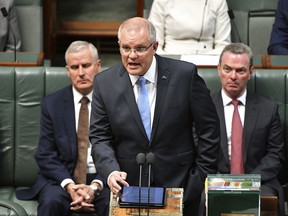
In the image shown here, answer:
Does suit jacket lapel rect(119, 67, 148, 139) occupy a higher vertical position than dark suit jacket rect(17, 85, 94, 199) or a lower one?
higher

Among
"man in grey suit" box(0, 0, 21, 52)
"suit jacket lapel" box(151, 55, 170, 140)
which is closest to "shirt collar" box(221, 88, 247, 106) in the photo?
"suit jacket lapel" box(151, 55, 170, 140)

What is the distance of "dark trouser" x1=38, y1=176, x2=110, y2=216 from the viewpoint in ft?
11.9

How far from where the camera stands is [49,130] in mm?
3904

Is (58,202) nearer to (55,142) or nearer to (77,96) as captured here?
(55,142)

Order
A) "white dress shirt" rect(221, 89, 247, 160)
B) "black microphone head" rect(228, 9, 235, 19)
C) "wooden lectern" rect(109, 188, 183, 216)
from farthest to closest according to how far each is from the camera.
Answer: "black microphone head" rect(228, 9, 235, 19) < "white dress shirt" rect(221, 89, 247, 160) < "wooden lectern" rect(109, 188, 183, 216)

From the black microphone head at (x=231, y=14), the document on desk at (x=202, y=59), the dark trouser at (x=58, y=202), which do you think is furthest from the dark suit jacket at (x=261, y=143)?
the black microphone head at (x=231, y=14)

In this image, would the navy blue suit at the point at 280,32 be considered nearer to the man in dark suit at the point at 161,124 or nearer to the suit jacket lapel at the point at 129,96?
the man in dark suit at the point at 161,124

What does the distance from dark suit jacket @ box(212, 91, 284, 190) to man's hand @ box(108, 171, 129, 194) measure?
0.91 meters

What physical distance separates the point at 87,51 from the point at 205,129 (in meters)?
0.96

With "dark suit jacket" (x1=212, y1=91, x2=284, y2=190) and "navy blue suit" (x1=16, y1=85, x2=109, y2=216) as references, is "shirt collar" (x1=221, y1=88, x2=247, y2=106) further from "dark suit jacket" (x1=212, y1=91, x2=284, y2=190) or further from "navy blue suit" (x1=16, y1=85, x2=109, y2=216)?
"navy blue suit" (x1=16, y1=85, x2=109, y2=216)

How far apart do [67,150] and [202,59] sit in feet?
2.92

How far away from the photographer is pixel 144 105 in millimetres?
3225

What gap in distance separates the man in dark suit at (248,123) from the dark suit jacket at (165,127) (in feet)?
1.86

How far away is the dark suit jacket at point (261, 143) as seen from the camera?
12.5ft
